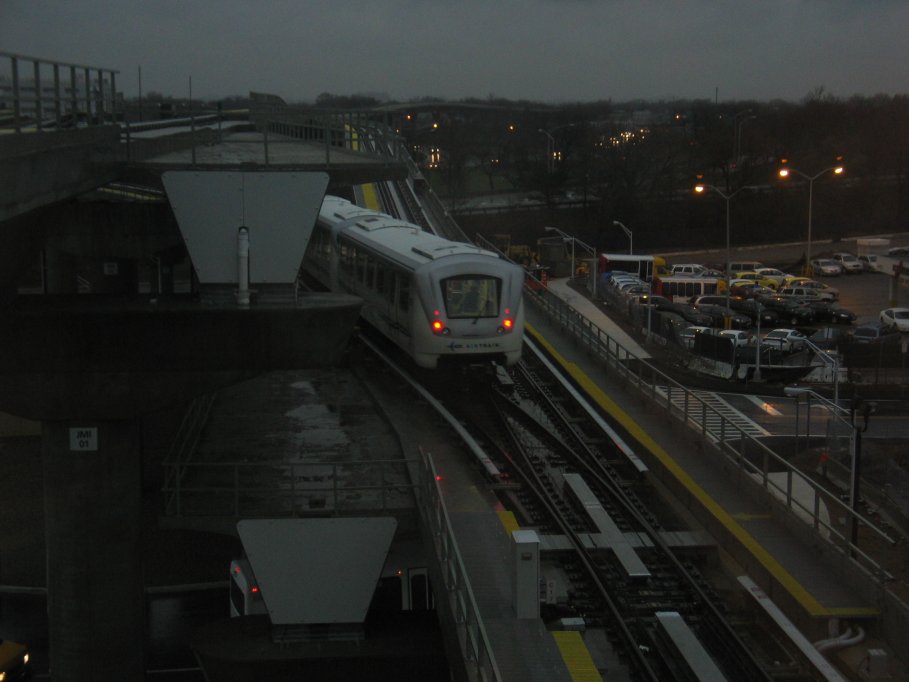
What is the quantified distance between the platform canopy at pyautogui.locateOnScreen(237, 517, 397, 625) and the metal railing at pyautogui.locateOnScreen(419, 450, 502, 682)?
57 cm

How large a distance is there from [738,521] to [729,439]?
710 centimetres

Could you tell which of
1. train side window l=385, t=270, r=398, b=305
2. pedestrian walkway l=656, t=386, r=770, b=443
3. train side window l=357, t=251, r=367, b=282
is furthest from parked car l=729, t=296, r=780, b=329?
train side window l=385, t=270, r=398, b=305

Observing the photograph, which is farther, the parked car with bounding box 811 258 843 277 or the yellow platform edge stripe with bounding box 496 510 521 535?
the parked car with bounding box 811 258 843 277

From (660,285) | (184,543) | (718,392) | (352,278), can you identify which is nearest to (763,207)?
(660,285)

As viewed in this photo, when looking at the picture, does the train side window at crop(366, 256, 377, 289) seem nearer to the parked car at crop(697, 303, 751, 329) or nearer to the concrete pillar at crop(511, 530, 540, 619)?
the concrete pillar at crop(511, 530, 540, 619)

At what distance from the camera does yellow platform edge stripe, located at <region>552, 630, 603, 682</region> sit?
29.0ft

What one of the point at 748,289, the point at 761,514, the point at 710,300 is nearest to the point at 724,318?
Answer: the point at 710,300

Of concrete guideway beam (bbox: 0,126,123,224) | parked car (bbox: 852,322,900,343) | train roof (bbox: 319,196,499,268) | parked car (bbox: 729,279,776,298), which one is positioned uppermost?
concrete guideway beam (bbox: 0,126,123,224)

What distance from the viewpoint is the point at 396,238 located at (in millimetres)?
19500

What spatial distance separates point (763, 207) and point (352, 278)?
168 ft

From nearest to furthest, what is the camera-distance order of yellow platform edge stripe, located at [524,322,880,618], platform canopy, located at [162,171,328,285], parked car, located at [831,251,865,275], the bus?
yellow platform edge stripe, located at [524,322,880,618] < platform canopy, located at [162,171,328,285] < the bus < parked car, located at [831,251,865,275]

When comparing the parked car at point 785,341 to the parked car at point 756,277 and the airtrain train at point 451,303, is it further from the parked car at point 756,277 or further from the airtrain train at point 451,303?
the airtrain train at point 451,303


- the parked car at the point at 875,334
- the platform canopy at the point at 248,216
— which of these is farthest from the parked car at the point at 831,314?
the platform canopy at the point at 248,216

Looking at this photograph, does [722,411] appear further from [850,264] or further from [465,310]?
[850,264]
